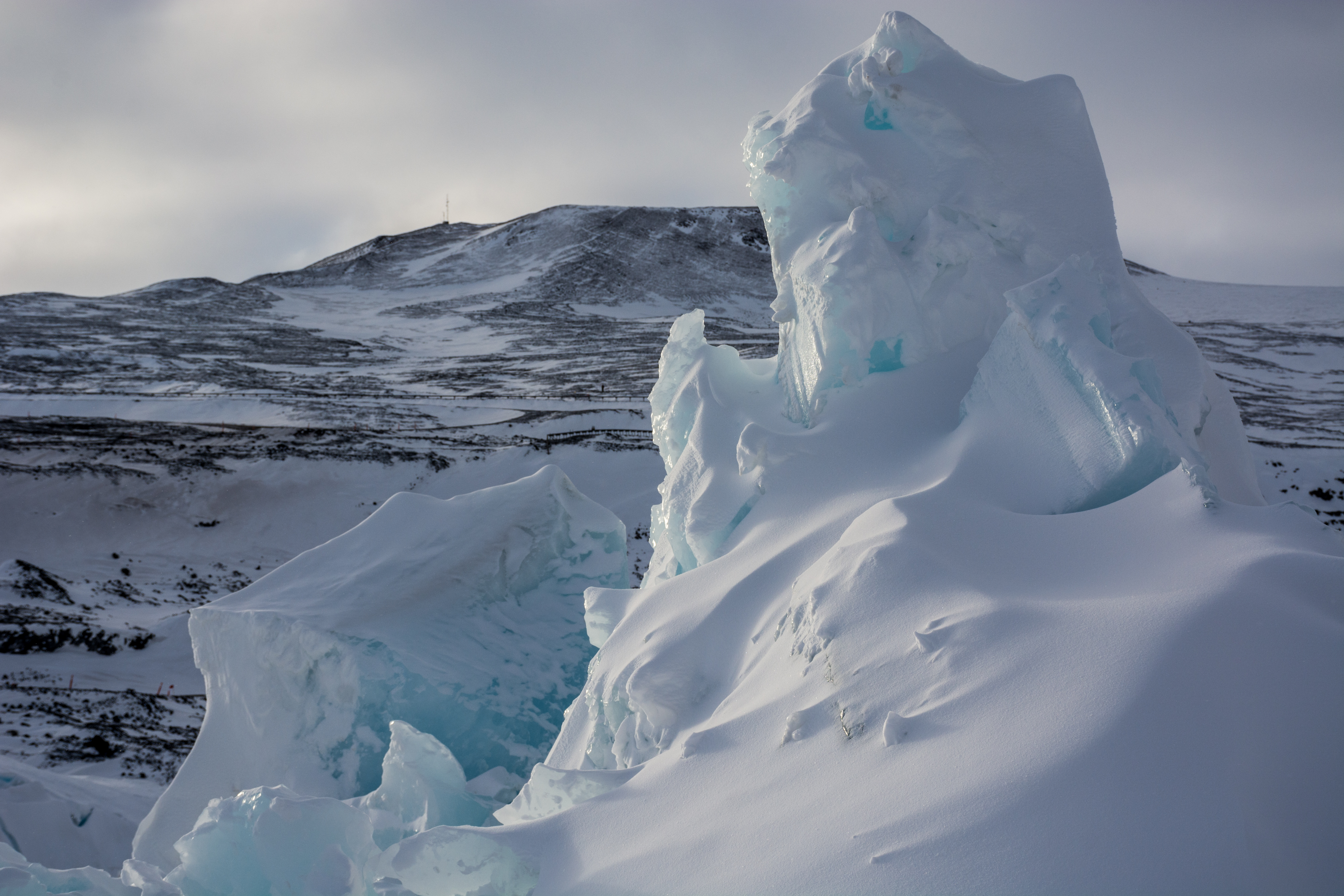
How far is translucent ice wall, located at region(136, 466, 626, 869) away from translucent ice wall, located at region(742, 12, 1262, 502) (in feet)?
11.5

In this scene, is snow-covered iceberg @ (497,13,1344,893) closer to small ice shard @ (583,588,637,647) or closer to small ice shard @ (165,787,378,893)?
small ice shard @ (583,588,637,647)

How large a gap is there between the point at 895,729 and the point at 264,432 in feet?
80.7

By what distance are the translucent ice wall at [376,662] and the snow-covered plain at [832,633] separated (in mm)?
37

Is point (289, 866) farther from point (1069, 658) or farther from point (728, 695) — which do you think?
point (1069, 658)

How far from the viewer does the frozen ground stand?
12.2m

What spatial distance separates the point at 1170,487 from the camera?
4.73 meters

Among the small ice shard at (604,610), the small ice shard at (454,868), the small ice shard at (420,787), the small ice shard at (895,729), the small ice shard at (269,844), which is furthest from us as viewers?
the small ice shard at (604,610)

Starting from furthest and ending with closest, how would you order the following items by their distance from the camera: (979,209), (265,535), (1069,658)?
1. (265,535)
2. (979,209)
3. (1069,658)

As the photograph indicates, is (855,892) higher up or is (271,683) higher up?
(855,892)

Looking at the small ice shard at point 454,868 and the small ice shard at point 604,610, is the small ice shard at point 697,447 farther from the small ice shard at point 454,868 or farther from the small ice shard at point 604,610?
the small ice shard at point 454,868

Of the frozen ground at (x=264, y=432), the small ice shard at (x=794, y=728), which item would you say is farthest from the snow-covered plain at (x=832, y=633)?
the frozen ground at (x=264, y=432)

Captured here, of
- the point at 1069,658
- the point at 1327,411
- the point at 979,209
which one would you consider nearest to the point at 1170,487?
the point at 1069,658

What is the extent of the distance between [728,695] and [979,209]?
4.92 m

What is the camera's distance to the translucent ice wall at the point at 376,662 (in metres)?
7.46
